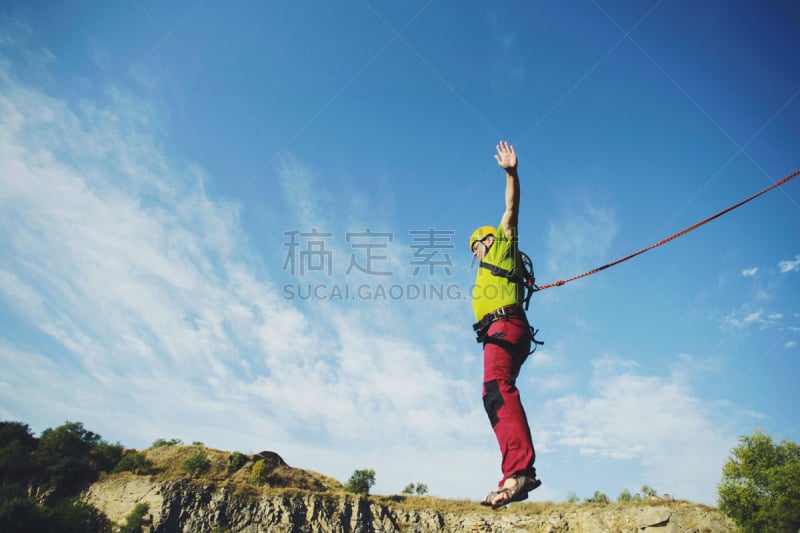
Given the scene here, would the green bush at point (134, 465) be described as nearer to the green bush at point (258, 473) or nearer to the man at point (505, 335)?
the green bush at point (258, 473)

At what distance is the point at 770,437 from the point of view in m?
Answer: 31.2

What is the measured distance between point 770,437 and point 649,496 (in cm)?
1249

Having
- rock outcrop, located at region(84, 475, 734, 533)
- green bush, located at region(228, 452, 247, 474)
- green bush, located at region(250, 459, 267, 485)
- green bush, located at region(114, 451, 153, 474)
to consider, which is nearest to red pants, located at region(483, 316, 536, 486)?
rock outcrop, located at region(84, 475, 734, 533)

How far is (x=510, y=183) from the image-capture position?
4.09 m

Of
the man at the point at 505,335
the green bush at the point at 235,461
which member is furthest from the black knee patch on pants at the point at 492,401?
the green bush at the point at 235,461

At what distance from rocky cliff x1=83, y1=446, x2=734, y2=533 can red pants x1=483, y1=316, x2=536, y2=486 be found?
4217cm

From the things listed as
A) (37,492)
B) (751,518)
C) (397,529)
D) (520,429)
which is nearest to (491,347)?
(520,429)

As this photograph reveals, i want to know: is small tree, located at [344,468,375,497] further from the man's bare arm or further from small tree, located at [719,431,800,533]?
the man's bare arm

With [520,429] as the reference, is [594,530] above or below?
below

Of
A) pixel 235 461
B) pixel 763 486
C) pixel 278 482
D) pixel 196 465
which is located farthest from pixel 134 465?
pixel 763 486

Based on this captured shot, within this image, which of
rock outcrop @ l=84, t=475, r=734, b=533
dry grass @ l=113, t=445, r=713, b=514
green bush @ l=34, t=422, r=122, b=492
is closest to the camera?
rock outcrop @ l=84, t=475, r=734, b=533

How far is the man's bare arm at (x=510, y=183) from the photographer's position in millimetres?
4070

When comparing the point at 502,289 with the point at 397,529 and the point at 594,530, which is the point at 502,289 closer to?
the point at 594,530

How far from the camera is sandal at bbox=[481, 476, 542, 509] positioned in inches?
124
